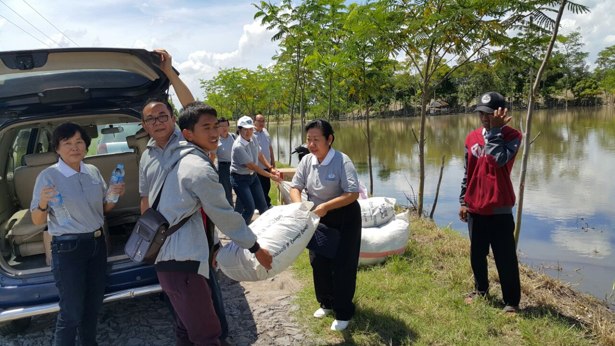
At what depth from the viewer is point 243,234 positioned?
237 cm

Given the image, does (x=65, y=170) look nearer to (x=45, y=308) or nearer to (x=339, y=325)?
(x=45, y=308)

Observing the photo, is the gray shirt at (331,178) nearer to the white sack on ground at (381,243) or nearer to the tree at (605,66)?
the white sack on ground at (381,243)

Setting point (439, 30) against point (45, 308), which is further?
point (439, 30)

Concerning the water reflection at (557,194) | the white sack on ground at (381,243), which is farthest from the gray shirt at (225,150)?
the water reflection at (557,194)

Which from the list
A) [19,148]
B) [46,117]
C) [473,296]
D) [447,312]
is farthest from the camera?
[19,148]

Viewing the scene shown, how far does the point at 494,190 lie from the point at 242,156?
354 centimetres

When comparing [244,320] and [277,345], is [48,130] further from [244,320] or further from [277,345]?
[277,345]

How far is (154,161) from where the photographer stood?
2.47 m

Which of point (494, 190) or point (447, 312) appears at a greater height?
point (494, 190)

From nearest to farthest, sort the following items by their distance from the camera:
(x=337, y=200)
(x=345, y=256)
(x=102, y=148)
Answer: (x=337, y=200), (x=345, y=256), (x=102, y=148)

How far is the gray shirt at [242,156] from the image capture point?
5945mm

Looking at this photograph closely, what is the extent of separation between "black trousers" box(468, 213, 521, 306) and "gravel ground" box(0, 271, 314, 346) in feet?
5.59

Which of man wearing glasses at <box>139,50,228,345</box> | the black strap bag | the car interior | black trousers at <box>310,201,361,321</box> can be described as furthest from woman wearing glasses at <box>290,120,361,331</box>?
the car interior

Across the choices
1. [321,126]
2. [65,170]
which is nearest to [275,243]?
[321,126]
